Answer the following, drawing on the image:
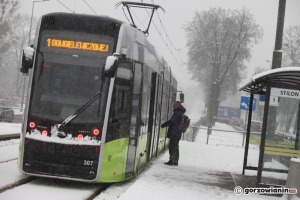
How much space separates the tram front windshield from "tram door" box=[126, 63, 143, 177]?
1150 millimetres

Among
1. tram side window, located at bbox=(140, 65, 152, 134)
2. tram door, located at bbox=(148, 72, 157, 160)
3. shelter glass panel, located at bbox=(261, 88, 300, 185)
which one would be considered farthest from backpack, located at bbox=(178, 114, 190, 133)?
shelter glass panel, located at bbox=(261, 88, 300, 185)

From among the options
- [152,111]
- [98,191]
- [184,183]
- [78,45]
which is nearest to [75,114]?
[78,45]

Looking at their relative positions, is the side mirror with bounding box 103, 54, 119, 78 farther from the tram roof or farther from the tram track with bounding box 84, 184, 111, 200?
the tram roof

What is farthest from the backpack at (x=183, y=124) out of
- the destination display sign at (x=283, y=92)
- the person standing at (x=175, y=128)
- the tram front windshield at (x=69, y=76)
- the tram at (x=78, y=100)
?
the tram front windshield at (x=69, y=76)

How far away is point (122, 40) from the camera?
30.9 feet

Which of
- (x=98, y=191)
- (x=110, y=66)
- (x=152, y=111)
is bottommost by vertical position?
(x=98, y=191)

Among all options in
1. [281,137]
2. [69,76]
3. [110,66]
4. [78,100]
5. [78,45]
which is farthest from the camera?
[281,137]

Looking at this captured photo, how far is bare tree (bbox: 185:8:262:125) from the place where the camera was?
5559 cm

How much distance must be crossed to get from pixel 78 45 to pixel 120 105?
1.37m

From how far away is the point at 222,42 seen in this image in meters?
56.2

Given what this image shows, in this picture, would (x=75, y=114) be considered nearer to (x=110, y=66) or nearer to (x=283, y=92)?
(x=110, y=66)

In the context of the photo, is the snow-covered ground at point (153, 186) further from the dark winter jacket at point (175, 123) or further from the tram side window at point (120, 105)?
the tram side window at point (120, 105)

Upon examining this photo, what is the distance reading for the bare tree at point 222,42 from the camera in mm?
55594

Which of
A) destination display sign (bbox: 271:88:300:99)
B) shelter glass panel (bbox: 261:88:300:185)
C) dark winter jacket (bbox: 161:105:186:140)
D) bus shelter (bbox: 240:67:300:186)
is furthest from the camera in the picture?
dark winter jacket (bbox: 161:105:186:140)
